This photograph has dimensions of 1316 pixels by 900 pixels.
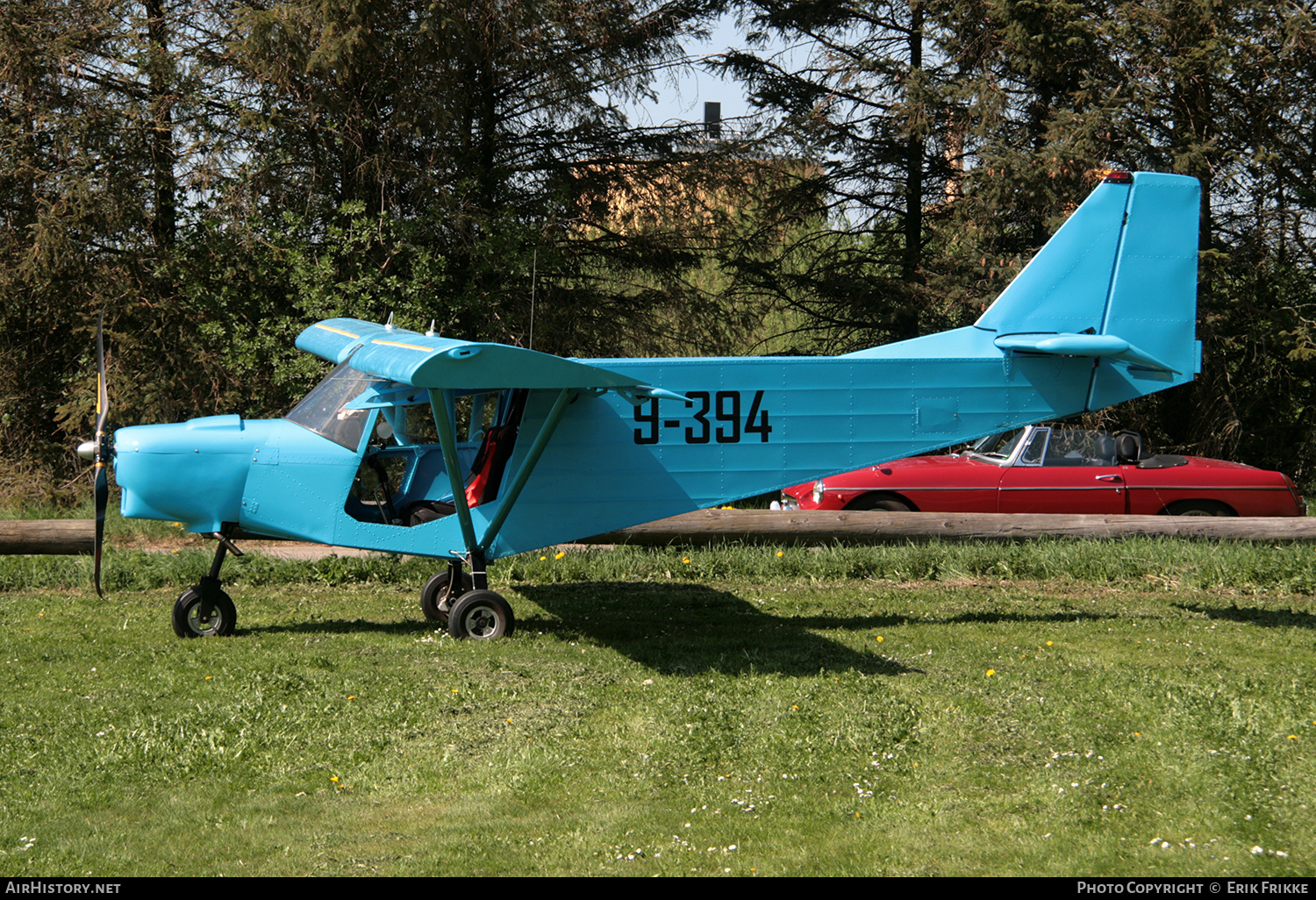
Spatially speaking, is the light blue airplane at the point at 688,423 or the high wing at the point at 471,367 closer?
the high wing at the point at 471,367

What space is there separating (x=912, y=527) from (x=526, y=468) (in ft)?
16.2

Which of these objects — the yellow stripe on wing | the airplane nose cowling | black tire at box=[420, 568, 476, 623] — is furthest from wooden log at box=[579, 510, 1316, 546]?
the airplane nose cowling

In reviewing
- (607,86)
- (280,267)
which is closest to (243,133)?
(280,267)

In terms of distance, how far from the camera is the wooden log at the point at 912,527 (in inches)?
430

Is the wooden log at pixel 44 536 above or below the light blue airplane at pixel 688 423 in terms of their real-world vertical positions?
below

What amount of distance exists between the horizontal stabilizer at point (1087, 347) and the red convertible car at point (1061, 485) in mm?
4211

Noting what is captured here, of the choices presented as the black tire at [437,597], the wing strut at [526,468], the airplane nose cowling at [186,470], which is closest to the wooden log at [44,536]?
the airplane nose cowling at [186,470]

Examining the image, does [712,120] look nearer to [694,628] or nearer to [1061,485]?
[1061,485]

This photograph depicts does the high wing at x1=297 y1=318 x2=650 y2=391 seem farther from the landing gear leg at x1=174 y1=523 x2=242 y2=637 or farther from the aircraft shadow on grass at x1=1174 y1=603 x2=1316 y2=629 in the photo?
the aircraft shadow on grass at x1=1174 y1=603 x2=1316 y2=629

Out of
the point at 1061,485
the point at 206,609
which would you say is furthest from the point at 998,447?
the point at 206,609

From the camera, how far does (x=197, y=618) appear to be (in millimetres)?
8000

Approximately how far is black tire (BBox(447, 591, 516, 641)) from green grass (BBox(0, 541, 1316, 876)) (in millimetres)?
199

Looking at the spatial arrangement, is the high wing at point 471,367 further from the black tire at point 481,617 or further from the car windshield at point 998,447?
the car windshield at point 998,447

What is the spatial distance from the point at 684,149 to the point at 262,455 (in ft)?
38.1
